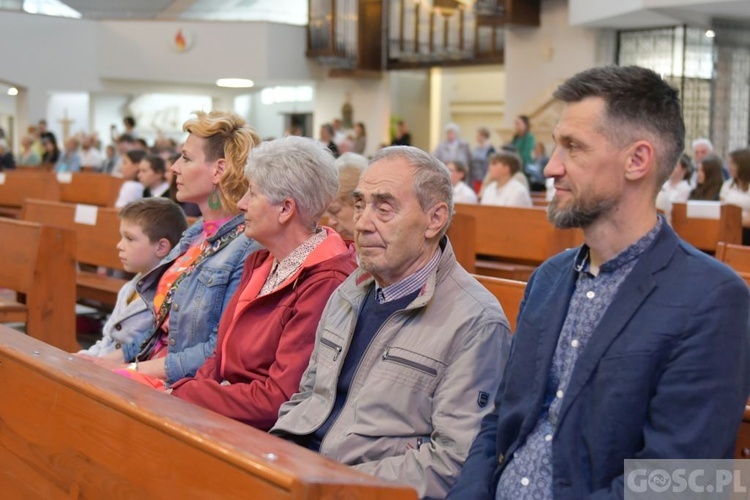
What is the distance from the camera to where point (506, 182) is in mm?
8117

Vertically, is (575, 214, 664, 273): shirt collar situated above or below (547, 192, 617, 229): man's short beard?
below

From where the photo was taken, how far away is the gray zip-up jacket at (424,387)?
2.10 meters

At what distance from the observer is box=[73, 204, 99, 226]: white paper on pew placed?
540 cm

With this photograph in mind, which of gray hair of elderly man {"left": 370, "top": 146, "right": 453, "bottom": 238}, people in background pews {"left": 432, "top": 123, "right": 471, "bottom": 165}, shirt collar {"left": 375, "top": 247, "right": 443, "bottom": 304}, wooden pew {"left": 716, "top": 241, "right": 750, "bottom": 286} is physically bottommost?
wooden pew {"left": 716, "top": 241, "right": 750, "bottom": 286}

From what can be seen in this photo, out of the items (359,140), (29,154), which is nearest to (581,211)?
(359,140)

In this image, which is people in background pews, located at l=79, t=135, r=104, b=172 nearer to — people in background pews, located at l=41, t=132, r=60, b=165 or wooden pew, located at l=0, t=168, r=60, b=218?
people in background pews, located at l=41, t=132, r=60, b=165

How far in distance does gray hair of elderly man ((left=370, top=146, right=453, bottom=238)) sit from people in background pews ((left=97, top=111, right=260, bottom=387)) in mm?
869

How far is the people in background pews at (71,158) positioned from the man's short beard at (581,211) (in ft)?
47.2

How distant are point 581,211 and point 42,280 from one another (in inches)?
114

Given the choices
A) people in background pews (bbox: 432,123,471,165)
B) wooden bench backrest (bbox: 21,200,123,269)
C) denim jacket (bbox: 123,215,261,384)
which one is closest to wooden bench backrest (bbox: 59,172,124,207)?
wooden bench backrest (bbox: 21,200,123,269)

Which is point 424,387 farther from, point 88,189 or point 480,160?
point 480,160

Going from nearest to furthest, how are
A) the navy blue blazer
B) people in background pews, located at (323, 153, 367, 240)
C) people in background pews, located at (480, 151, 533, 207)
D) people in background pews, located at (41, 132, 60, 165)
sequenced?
the navy blue blazer, people in background pews, located at (323, 153, 367, 240), people in background pews, located at (480, 151, 533, 207), people in background pews, located at (41, 132, 60, 165)

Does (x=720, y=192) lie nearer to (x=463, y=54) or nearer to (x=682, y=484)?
(x=682, y=484)

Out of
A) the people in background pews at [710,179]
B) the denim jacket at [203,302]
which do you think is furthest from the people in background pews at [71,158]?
the denim jacket at [203,302]
